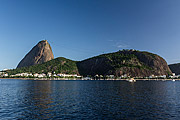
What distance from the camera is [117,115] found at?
90.1 ft

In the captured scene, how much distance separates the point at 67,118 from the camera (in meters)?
25.4

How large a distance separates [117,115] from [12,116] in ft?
70.5

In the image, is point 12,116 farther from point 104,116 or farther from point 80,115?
point 104,116

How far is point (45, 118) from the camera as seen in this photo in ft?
82.7

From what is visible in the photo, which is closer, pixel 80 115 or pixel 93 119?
pixel 93 119

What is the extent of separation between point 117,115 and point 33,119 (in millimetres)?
16695

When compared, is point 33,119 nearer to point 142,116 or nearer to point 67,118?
point 67,118

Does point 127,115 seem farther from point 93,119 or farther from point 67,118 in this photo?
point 67,118

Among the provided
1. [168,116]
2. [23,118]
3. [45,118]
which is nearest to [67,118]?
[45,118]

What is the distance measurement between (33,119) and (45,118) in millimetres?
2164

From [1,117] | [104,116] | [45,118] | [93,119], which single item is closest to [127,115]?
[104,116]

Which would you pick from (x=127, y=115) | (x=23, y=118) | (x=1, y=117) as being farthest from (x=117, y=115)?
(x=1, y=117)

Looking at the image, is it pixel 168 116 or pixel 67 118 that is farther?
pixel 168 116

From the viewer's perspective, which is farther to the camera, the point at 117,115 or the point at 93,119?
the point at 117,115
